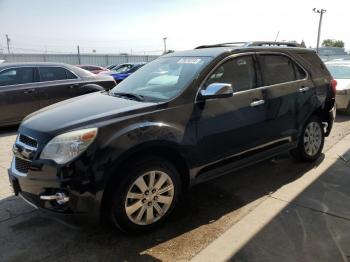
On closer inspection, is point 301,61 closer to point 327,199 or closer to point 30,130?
point 327,199

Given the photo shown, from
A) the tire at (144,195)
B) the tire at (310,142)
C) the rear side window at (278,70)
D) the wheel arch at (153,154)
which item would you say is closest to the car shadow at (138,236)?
the tire at (144,195)

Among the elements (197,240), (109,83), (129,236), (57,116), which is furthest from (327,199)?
(109,83)

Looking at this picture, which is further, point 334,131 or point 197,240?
point 334,131

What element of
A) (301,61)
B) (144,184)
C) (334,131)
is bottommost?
(334,131)

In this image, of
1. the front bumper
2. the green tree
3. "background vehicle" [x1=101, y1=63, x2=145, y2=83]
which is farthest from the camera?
the green tree

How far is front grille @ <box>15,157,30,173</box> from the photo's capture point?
133 inches

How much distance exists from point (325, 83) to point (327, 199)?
1999 millimetres

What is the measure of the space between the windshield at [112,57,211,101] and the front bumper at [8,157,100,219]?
49.4 inches

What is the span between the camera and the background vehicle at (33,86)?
8.07 m

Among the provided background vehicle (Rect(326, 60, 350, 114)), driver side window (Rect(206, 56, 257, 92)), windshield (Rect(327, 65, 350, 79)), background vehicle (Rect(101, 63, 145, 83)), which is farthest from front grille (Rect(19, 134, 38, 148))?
background vehicle (Rect(101, 63, 145, 83))

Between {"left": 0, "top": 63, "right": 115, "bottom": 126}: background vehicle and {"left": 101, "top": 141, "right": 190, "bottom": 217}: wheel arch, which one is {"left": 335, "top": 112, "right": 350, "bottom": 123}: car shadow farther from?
{"left": 101, "top": 141, "right": 190, "bottom": 217}: wheel arch

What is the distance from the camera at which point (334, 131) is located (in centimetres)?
796

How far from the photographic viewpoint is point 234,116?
4148 millimetres

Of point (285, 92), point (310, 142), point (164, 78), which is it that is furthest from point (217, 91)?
point (310, 142)
